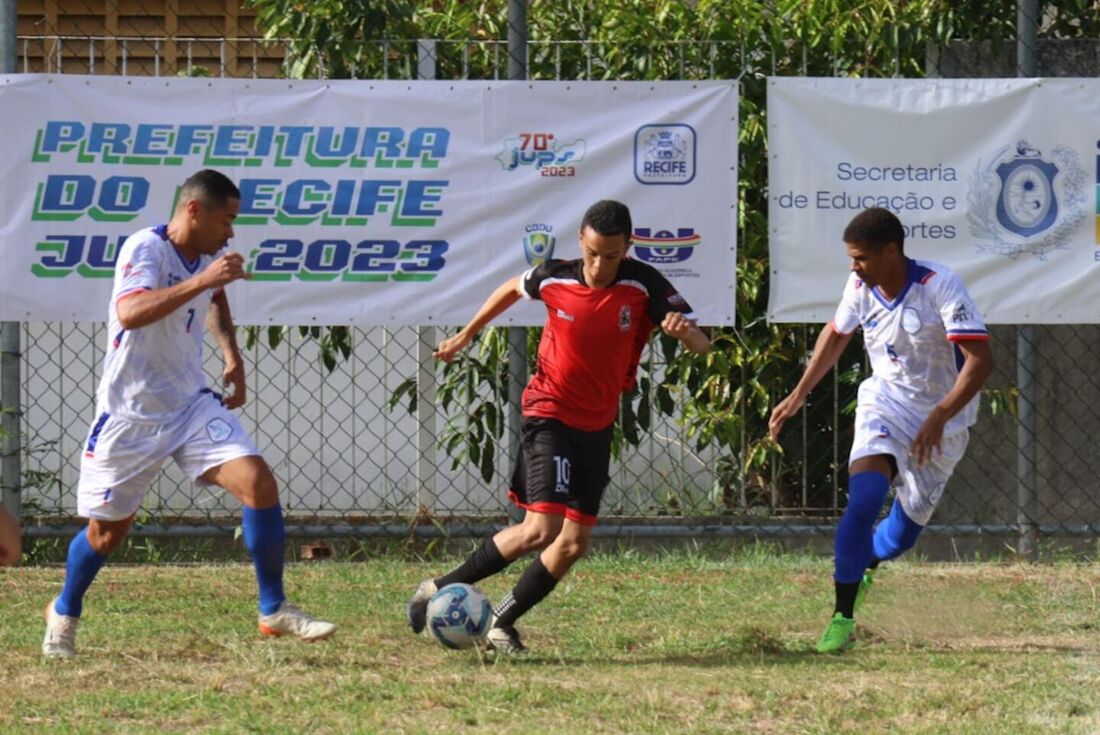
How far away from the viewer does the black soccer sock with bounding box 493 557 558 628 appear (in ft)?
21.5

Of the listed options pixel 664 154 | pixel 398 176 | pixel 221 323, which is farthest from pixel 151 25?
pixel 221 323

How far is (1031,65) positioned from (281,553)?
4.77 metres

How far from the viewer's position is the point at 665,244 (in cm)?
868

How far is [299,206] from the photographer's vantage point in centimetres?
863

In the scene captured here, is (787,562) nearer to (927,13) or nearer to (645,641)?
(645,641)

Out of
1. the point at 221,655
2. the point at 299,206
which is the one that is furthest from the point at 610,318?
the point at 299,206

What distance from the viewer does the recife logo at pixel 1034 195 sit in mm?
8789

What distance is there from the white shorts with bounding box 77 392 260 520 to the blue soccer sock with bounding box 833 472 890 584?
7.55ft

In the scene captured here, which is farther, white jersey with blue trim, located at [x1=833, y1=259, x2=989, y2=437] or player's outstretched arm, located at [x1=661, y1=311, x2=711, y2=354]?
white jersey with blue trim, located at [x1=833, y1=259, x2=989, y2=437]

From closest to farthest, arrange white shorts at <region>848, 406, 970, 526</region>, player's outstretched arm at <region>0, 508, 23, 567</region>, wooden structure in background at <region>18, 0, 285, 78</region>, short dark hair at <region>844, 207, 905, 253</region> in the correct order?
player's outstretched arm at <region>0, 508, 23, 567</region>, short dark hair at <region>844, 207, 905, 253</region>, white shorts at <region>848, 406, 970, 526</region>, wooden structure in background at <region>18, 0, 285, 78</region>

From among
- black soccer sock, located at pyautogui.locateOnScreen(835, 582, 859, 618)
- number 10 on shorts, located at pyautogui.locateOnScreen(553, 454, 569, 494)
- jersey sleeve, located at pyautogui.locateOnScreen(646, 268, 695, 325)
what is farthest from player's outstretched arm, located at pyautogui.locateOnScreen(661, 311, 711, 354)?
black soccer sock, located at pyautogui.locateOnScreen(835, 582, 859, 618)

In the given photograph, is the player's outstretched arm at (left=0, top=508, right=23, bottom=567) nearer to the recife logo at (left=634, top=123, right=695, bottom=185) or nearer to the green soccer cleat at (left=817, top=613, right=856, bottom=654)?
the green soccer cleat at (left=817, top=613, right=856, bottom=654)

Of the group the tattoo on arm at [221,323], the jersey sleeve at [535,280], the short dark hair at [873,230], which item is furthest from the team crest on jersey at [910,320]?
the tattoo on arm at [221,323]

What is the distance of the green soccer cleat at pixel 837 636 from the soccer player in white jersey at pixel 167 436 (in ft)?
6.29
